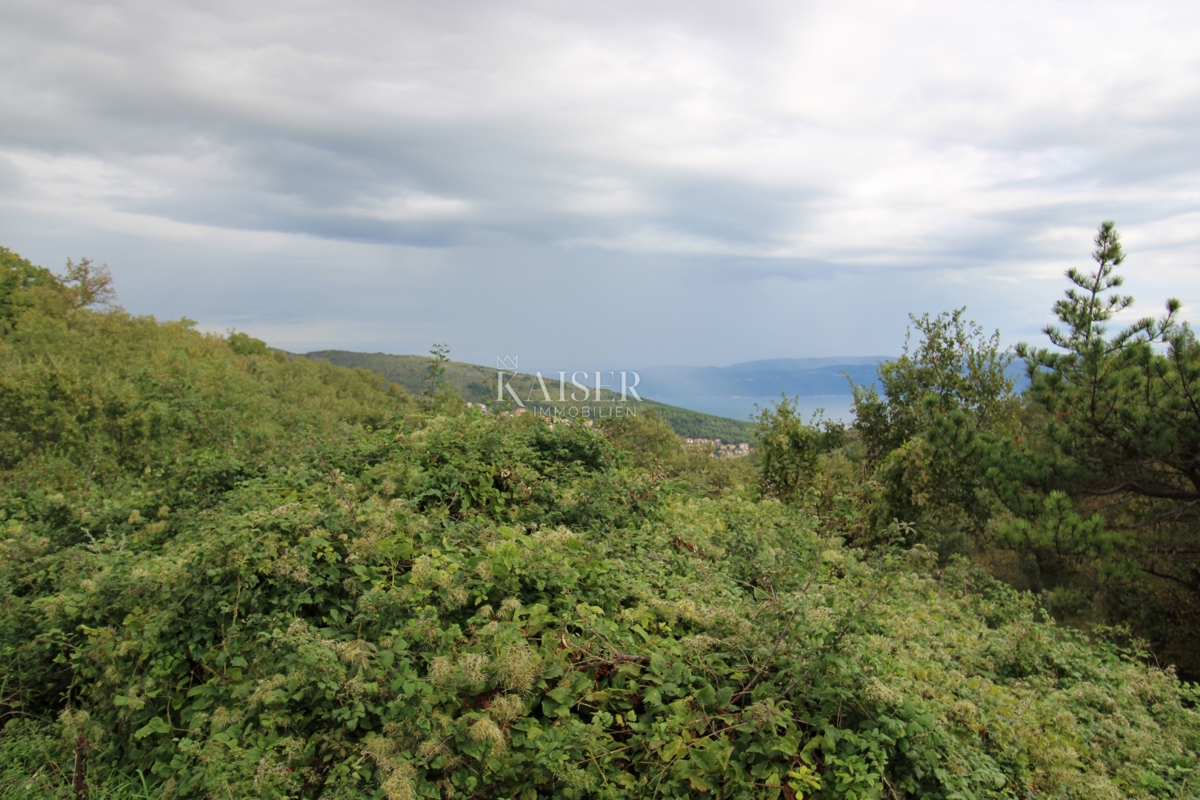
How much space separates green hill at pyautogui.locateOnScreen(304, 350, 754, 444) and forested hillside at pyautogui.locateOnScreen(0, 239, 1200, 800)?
2639mm

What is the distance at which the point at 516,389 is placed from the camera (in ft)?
40.7

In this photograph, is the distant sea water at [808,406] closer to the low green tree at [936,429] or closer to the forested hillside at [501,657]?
the low green tree at [936,429]

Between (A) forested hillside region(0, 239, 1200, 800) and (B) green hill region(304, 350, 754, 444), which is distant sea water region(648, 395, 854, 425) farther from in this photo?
(A) forested hillside region(0, 239, 1200, 800)

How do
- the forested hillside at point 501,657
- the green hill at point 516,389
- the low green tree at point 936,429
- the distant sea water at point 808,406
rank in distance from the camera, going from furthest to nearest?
the distant sea water at point 808,406, the low green tree at point 936,429, the green hill at point 516,389, the forested hillside at point 501,657

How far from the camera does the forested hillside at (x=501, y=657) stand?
8.91 ft

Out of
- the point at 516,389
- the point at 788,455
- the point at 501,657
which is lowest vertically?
the point at 788,455

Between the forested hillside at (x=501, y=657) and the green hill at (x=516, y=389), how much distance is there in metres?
2.64

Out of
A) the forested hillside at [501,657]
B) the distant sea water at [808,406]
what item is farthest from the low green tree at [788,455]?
the forested hillside at [501,657]

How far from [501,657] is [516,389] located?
9.70 m

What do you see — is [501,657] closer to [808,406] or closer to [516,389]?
[516,389]

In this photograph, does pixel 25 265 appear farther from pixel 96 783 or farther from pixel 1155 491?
pixel 1155 491

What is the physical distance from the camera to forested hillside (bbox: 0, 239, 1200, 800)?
2.72 m

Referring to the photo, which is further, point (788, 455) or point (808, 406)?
point (808, 406)

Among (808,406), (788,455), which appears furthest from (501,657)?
(808,406)
